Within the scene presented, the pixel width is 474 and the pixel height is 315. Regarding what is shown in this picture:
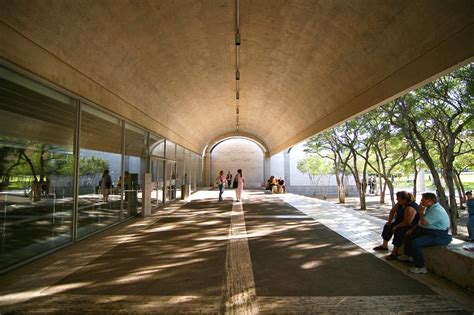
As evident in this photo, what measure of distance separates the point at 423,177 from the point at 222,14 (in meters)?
44.0

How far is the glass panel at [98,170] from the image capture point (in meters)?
6.77

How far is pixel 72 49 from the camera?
5812 mm

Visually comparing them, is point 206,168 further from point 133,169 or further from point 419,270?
point 419,270

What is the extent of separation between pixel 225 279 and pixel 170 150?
11.4 metres

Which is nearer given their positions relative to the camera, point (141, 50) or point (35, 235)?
point (35, 235)

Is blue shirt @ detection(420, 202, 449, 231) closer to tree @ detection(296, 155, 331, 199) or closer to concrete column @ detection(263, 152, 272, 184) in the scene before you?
concrete column @ detection(263, 152, 272, 184)

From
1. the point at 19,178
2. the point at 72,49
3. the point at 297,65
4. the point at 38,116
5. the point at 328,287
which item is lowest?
the point at 328,287

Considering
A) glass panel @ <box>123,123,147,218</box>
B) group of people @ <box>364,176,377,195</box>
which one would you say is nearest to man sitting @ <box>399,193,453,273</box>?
glass panel @ <box>123,123,147,218</box>

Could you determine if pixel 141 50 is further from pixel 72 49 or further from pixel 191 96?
pixel 191 96

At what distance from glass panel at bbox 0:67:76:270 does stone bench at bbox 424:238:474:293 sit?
6.13m

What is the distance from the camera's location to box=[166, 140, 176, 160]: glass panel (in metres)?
14.4

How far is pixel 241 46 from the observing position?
29.5 feet

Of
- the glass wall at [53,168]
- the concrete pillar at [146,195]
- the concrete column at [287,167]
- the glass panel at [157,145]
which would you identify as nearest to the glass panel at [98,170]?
the glass wall at [53,168]

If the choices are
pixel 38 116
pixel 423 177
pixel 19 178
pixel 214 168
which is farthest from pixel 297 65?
pixel 423 177
